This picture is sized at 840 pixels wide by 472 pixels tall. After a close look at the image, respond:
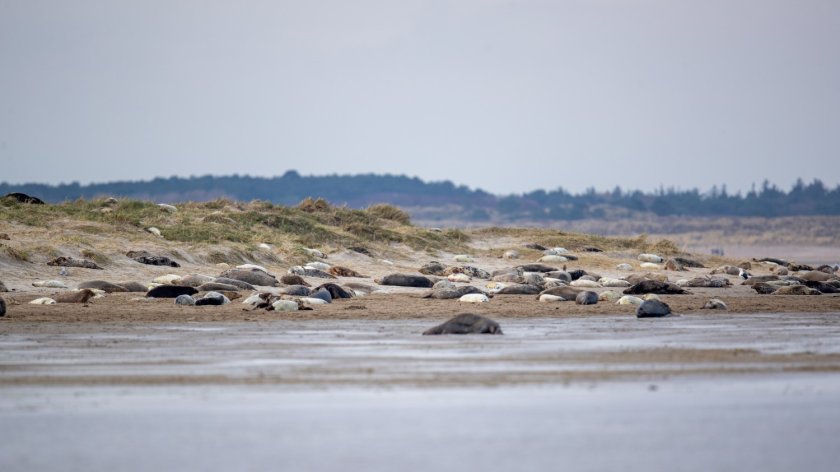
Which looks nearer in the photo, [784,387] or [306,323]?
[784,387]

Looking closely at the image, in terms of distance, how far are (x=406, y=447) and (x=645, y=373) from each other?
3.72m

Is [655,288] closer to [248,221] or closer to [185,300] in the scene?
[185,300]

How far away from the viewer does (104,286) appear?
64.8 ft

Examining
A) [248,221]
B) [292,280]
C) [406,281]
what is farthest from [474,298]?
[248,221]

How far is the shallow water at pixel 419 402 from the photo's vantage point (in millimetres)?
6562

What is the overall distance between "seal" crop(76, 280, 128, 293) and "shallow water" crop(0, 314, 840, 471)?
6116 mm

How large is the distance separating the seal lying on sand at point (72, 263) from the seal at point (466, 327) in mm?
10406

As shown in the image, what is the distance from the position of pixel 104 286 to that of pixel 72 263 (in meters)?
2.69

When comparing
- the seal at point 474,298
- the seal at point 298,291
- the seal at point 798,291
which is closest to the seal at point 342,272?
the seal at point 298,291

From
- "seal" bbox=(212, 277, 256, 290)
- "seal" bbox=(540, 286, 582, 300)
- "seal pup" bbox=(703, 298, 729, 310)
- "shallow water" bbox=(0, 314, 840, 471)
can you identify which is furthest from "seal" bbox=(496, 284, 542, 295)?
"shallow water" bbox=(0, 314, 840, 471)

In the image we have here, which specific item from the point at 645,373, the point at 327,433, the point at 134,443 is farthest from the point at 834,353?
the point at 134,443

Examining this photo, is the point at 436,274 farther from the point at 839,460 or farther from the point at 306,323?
the point at 839,460

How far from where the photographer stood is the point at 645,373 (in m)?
9.97

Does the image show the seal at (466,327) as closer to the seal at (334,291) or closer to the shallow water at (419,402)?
the shallow water at (419,402)
